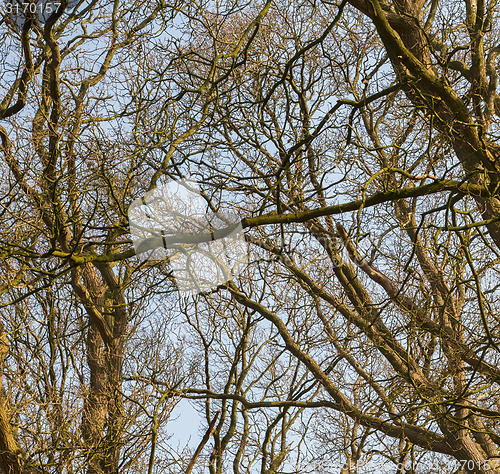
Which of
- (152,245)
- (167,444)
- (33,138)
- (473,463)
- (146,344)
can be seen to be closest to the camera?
(152,245)

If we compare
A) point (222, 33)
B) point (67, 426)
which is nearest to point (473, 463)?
point (67, 426)

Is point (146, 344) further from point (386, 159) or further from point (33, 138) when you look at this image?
point (386, 159)

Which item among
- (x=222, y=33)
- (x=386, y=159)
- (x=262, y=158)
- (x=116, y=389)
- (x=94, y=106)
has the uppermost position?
(x=222, y=33)

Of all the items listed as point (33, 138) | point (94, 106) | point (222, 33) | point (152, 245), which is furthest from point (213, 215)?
point (222, 33)

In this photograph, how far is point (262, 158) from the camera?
272 inches

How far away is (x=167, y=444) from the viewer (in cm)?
769

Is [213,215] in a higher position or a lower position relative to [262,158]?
lower

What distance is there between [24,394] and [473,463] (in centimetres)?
529

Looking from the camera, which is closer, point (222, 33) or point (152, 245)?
point (152, 245)

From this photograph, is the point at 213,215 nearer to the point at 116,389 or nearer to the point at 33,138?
the point at 33,138

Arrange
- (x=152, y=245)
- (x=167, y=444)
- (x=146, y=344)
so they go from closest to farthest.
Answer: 1. (x=152, y=245)
2. (x=167, y=444)
3. (x=146, y=344)

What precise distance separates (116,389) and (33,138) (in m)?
3.11

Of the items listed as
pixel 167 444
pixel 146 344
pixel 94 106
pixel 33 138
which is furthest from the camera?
pixel 146 344

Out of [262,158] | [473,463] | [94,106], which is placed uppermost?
[94,106]
